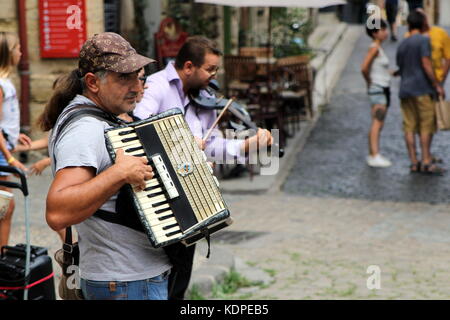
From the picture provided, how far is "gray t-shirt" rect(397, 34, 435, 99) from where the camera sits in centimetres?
1105

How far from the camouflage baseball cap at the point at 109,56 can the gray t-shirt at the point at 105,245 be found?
15 centimetres

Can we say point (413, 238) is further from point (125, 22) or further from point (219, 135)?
point (125, 22)

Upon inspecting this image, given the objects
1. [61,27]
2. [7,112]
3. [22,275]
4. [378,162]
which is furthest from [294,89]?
[22,275]

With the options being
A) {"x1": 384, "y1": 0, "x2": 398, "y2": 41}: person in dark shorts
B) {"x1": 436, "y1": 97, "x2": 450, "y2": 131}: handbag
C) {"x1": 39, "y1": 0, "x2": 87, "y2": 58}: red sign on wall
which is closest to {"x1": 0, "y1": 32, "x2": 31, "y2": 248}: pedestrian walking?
{"x1": 39, "y1": 0, "x2": 87, "y2": 58}: red sign on wall

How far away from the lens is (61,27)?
10688 millimetres

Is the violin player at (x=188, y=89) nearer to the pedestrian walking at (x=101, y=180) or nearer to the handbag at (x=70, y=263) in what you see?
the handbag at (x=70, y=263)

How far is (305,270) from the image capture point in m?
7.55

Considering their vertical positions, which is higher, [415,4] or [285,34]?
[285,34]

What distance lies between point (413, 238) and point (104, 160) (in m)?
5.74

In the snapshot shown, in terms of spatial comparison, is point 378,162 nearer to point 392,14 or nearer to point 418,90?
point 418,90

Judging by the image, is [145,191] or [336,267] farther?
[336,267]

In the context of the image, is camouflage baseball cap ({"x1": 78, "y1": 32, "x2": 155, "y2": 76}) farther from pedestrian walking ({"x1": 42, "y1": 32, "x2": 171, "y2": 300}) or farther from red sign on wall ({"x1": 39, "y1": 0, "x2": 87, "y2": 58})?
red sign on wall ({"x1": 39, "y1": 0, "x2": 87, "y2": 58})

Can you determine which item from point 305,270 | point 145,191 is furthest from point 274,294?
point 145,191

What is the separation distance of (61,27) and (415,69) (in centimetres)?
412
